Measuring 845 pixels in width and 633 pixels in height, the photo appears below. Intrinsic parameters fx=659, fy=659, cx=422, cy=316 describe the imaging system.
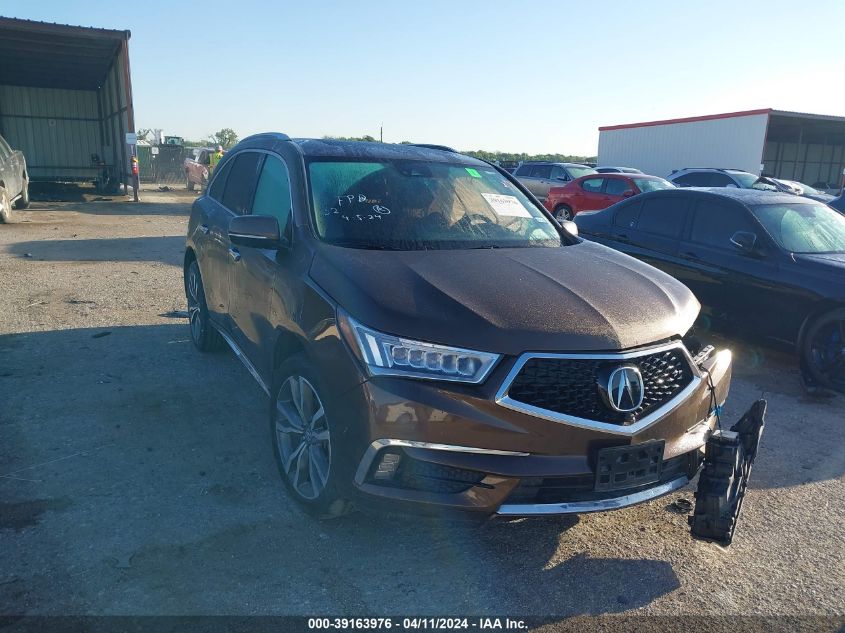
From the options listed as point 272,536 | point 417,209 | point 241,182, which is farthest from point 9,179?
point 272,536

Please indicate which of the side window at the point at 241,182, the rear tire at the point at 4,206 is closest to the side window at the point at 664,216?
the side window at the point at 241,182

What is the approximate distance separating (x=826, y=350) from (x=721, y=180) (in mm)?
12954

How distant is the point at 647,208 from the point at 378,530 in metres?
5.21

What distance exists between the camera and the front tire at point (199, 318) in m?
5.48

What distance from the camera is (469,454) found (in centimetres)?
257

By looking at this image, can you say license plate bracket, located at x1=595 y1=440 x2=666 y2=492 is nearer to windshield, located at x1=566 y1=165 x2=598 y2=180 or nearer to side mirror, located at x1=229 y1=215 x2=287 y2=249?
side mirror, located at x1=229 y1=215 x2=287 y2=249

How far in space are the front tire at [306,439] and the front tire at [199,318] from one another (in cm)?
221

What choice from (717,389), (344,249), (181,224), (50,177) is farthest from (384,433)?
A: (50,177)

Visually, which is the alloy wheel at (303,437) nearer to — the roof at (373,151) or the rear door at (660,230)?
the roof at (373,151)

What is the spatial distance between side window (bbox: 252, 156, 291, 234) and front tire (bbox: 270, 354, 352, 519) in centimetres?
87

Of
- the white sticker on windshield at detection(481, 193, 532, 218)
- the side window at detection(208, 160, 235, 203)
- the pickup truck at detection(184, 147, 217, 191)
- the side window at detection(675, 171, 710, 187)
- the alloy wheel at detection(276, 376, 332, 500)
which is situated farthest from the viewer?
the pickup truck at detection(184, 147, 217, 191)

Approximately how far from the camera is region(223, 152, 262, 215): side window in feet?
14.9

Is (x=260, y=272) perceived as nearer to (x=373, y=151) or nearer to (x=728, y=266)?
(x=373, y=151)

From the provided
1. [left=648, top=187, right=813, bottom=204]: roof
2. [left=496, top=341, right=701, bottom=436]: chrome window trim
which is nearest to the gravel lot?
[left=496, top=341, right=701, bottom=436]: chrome window trim
